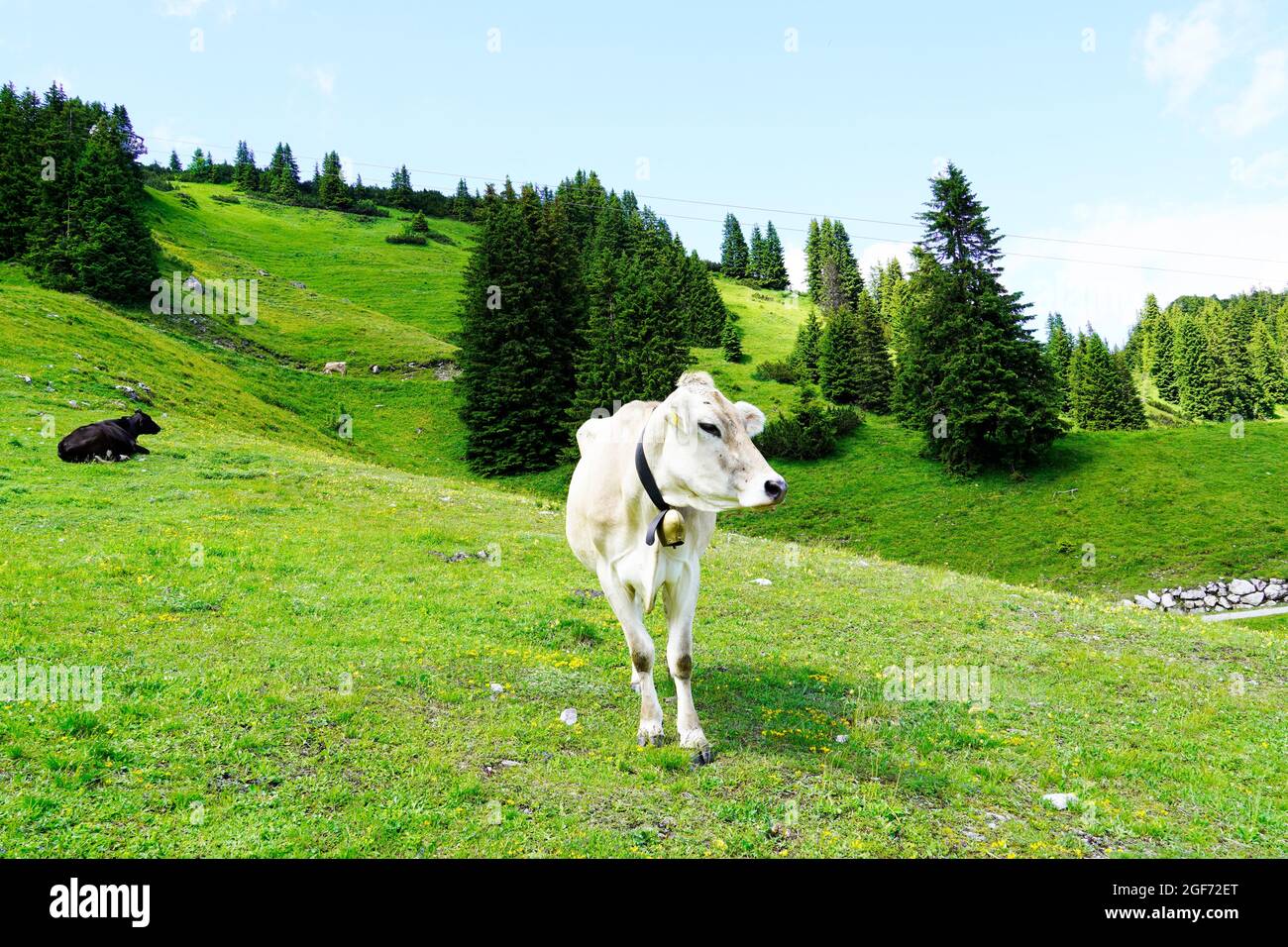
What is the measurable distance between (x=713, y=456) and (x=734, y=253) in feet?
487

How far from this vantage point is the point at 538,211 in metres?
51.8

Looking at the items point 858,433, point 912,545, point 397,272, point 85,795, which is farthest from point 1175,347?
point 85,795

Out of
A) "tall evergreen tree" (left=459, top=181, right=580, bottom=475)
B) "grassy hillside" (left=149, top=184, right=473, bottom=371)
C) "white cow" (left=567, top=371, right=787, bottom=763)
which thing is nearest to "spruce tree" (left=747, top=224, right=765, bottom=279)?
"grassy hillside" (left=149, top=184, right=473, bottom=371)

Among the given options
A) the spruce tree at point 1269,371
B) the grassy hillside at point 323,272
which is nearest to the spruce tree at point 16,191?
the grassy hillside at point 323,272

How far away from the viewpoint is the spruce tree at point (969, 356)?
134 feet

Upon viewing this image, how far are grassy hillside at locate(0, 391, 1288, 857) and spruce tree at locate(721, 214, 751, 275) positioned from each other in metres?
136

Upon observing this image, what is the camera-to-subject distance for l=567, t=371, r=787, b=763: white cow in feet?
18.3

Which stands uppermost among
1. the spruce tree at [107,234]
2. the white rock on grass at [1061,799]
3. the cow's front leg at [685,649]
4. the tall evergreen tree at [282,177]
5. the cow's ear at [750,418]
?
the tall evergreen tree at [282,177]

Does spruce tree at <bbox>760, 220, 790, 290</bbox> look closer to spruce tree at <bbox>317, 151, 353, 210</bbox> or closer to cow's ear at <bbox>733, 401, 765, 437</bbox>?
spruce tree at <bbox>317, 151, 353, 210</bbox>

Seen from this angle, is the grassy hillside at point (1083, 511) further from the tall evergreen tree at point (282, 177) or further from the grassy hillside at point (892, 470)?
the tall evergreen tree at point (282, 177)

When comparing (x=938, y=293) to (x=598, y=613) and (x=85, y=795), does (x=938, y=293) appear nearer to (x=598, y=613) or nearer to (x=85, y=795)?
(x=598, y=613)

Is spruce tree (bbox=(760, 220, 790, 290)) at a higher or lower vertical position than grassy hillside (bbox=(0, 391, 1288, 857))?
higher

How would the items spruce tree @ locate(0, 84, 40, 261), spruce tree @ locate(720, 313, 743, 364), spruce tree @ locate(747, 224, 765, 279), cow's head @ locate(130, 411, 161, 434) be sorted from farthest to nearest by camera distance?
1. spruce tree @ locate(747, 224, 765, 279)
2. spruce tree @ locate(720, 313, 743, 364)
3. spruce tree @ locate(0, 84, 40, 261)
4. cow's head @ locate(130, 411, 161, 434)

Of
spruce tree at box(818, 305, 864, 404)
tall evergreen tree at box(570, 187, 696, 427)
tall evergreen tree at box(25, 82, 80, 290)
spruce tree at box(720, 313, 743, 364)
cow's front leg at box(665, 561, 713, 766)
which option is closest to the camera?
cow's front leg at box(665, 561, 713, 766)
